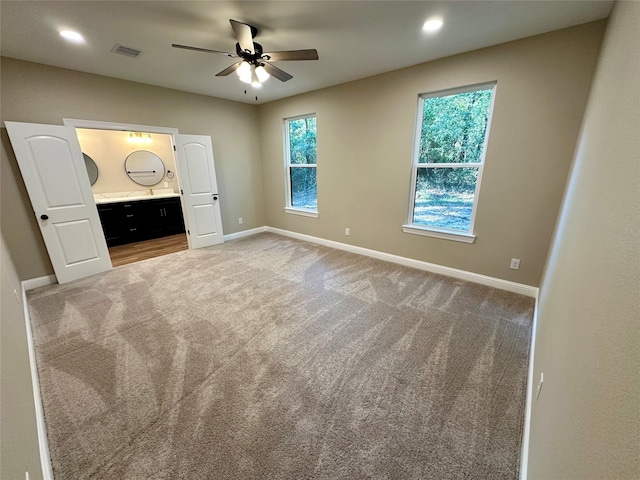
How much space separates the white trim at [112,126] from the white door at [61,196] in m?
0.11

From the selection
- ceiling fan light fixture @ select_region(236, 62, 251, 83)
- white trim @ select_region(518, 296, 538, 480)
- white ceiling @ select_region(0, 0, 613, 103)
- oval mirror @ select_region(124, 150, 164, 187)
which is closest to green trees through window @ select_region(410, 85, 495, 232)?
white ceiling @ select_region(0, 0, 613, 103)

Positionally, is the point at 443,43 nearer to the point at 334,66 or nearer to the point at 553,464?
the point at 334,66

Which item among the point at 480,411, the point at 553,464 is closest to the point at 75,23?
the point at 553,464

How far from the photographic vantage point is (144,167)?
5.55 m

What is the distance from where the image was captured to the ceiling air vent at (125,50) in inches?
102

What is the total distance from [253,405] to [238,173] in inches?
175

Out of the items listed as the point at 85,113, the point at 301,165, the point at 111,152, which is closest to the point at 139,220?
the point at 111,152

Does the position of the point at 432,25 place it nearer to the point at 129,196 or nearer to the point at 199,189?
the point at 199,189

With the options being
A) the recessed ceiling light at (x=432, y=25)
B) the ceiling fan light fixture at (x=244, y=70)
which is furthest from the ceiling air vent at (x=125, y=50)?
the recessed ceiling light at (x=432, y=25)

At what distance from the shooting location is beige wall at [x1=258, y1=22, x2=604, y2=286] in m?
2.38

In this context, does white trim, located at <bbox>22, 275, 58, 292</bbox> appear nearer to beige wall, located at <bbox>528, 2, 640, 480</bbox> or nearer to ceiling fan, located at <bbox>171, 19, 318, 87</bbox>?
ceiling fan, located at <bbox>171, 19, 318, 87</bbox>

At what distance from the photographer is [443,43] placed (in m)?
2.55

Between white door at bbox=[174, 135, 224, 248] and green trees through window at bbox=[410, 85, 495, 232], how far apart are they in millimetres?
3552

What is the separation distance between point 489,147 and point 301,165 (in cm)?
305
